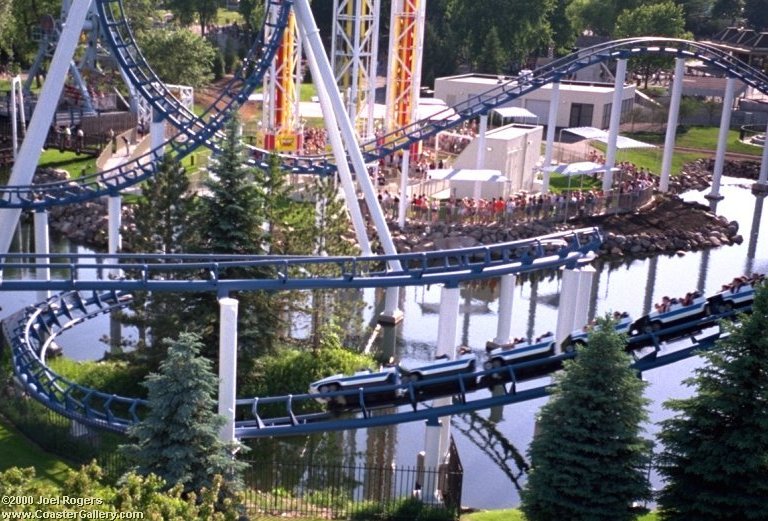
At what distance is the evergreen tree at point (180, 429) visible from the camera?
16281 mm

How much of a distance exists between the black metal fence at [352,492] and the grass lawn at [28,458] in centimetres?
350

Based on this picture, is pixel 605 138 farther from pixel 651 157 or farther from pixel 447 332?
pixel 447 332

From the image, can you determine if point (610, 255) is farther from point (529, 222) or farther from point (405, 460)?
point (405, 460)

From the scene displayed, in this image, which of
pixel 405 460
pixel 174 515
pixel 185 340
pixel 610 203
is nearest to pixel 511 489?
pixel 405 460

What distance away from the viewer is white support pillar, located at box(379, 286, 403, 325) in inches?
1213

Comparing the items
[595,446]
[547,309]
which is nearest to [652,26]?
[547,309]

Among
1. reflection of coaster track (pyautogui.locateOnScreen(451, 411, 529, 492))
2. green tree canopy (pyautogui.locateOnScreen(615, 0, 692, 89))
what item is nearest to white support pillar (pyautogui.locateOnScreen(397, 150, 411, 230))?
reflection of coaster track (pyautogui.locateOnScreen(451, 411, 529, 492))

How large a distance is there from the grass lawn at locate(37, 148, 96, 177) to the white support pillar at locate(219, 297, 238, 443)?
27.4 m

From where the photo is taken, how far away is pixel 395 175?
44781 mm

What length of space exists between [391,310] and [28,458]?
535 inches

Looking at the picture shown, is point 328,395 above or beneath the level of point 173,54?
beneath

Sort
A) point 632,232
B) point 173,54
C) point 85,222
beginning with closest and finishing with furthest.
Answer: point 85,222 < point 632,232 < point 173,54

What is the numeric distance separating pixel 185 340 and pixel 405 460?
25.5 ft

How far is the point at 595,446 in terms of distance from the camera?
16656 millimetres
